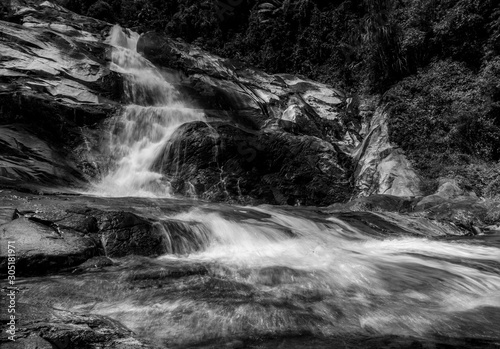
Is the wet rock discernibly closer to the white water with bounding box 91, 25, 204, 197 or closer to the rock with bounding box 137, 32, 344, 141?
the white water with bounding box 91, 25, 204, 197

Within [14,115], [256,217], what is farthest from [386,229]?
[14,115]

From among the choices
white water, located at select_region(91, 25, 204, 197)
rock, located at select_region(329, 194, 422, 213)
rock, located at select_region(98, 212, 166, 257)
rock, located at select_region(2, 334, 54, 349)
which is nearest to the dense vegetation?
rock, located at select_region(329, 194, 422, 213)

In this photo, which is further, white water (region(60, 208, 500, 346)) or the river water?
white water (region(60, 208, 500, 346))

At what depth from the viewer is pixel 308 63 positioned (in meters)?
22.0

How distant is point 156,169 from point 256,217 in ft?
15.7

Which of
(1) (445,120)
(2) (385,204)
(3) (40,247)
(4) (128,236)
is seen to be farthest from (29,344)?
(1) (445,120)

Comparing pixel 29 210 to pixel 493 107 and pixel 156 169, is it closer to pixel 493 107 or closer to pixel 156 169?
pixel 156 169

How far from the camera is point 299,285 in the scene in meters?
4.40

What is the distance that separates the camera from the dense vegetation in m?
12.1

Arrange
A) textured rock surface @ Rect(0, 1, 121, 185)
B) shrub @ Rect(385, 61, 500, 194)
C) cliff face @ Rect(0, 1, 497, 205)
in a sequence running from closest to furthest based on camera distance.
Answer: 1. textured rock surface @ Rect(0, 1, 121, 185)
2. cliff face @ Rect(0, 1, 497, 205)
3. shrub @ Rect(385, 61, 500, 194)

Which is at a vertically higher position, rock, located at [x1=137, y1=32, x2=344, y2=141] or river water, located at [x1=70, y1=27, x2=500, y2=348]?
rock, located at [x1=137, y1=32, x2=344, y2=141]

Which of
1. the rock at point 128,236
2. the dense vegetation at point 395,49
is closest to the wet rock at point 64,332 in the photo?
the rock at point 128,236

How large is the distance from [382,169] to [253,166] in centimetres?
467

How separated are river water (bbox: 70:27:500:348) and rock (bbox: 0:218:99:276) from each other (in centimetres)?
42
